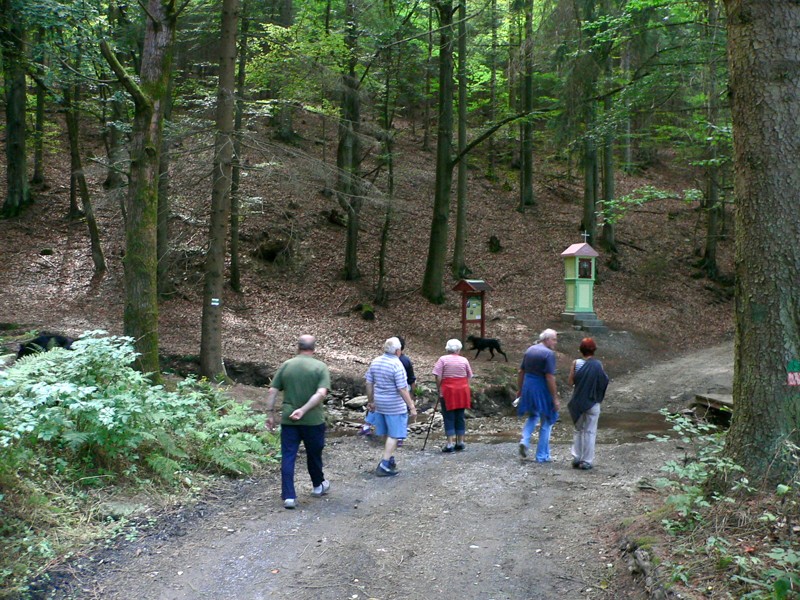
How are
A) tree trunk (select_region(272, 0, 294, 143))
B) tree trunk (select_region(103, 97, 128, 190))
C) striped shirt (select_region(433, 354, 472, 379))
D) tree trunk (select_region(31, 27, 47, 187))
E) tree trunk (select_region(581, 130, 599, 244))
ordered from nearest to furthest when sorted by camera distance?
striped shirt (select_region(433, 354, 472, 379))
tree trunk (select_region(103, 97, 128, 190))
tree trunk (select_region(31, 27, 47, 187))
tree trunk (select_region(581, 130, 599, 244))
tree trunk (select_region(272, 0, 294, 143))

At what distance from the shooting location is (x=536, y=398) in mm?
9164

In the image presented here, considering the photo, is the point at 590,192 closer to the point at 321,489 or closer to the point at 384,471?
the point at 384,471

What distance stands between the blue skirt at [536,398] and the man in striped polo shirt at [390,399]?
1.60 meters

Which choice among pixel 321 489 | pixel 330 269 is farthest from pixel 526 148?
pixel 321 489

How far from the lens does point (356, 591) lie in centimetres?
499

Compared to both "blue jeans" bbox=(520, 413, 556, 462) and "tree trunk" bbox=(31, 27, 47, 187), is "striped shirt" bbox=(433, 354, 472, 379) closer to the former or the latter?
"blue jeans" bbox=(520, 413, 556, 462)

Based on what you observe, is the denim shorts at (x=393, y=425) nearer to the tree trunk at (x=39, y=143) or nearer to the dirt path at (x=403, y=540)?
the dirt path at (x=403, y=540)

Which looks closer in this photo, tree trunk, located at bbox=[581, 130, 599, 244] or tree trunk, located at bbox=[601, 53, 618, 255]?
tree trunk, located at bbox=[601, 53, 618, 255]

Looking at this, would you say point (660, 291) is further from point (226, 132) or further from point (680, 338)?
point (226, 132)

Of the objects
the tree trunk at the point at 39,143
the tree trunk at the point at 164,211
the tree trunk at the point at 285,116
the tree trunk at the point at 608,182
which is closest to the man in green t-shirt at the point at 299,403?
the tree trunk at the point at 164,211

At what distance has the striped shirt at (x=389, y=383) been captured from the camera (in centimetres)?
852

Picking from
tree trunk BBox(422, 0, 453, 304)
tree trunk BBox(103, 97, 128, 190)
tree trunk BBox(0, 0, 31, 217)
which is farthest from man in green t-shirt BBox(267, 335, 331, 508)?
tree trunk BBox(0, 0, 31, 217)

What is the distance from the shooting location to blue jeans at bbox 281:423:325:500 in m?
7.00

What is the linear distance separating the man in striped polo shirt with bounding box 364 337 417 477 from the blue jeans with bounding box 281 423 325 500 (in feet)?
4.29
